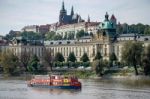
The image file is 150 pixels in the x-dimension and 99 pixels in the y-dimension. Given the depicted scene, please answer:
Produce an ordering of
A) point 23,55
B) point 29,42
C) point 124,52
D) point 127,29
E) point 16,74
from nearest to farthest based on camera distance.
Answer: point 124,52, point 16,74, point 23,55, point 29,42, point 127,29

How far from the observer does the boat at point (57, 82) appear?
3201 inches

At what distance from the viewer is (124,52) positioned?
10925 centimetres

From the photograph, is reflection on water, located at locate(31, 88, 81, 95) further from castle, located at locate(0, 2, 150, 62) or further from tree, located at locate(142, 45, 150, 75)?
castle, located at locate(0, 2, 150, 62)

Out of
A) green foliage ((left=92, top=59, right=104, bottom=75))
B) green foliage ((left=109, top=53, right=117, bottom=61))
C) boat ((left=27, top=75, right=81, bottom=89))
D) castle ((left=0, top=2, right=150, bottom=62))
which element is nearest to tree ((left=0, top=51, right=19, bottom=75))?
green foliage ((left=109, top=53, right=117, bottom=61))

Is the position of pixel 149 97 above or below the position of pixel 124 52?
below

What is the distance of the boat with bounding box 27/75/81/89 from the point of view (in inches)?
3201

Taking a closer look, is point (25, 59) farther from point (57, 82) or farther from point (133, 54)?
point (57, 82)

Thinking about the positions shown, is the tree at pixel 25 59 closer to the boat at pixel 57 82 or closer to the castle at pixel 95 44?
the castle at pixel 95 44

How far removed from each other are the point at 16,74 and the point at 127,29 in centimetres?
7599

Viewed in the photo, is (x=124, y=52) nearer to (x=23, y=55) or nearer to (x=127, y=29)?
(x=23, y=55)

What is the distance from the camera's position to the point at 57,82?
83875 millimetres

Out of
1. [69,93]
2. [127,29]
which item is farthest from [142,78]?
[127,29]

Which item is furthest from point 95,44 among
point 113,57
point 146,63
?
point 146,63

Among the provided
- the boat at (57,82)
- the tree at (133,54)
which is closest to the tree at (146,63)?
the tree at (133,54)
